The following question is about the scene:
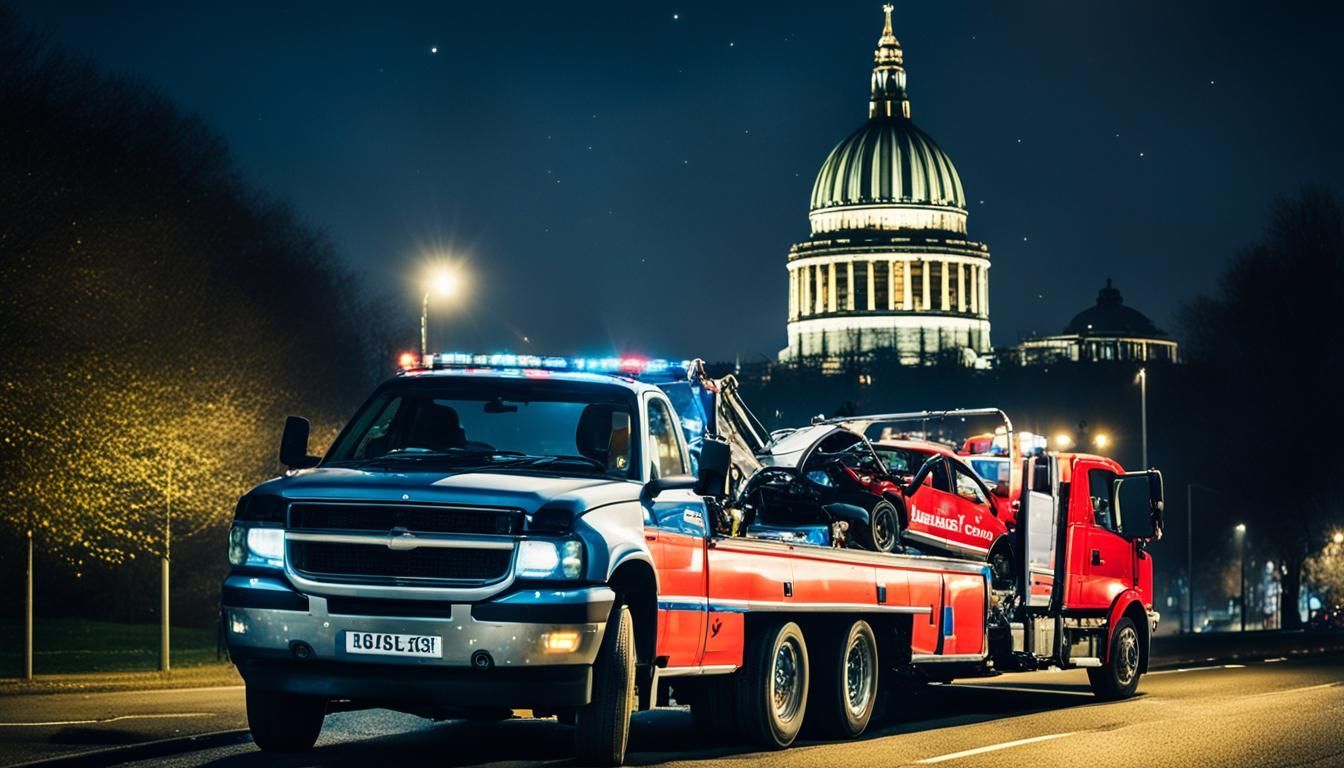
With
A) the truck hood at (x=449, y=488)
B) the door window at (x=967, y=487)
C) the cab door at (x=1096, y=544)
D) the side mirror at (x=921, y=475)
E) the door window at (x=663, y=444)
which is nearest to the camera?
the truck hood at (x=449, y=488)

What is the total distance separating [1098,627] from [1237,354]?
170 ft

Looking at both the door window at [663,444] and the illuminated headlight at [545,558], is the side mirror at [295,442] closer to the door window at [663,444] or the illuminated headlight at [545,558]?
the illuminated headlight at [545,558]

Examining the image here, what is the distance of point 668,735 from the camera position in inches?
616

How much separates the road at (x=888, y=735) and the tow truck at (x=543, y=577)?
49cm

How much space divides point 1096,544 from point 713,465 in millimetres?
10255

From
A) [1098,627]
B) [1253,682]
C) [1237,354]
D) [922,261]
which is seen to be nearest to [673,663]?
[1098,627]

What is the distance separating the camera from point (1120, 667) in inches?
882

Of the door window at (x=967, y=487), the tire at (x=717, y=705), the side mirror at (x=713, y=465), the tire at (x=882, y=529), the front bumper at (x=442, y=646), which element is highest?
the side mirror at (x=713, y=465)

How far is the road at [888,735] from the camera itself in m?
13.8

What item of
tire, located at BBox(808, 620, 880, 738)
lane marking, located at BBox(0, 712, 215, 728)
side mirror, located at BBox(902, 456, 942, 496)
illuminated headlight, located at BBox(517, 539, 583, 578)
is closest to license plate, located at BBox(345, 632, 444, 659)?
illuminated headlight, located at BBox(517, 539, 583, 578)

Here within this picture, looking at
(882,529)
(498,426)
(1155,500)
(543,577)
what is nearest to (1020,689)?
(1155,500)

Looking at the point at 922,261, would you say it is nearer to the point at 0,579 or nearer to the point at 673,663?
the point at 0,579

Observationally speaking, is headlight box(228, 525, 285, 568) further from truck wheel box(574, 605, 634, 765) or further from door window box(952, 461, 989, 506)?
door window box(952, 461, 989, 506)

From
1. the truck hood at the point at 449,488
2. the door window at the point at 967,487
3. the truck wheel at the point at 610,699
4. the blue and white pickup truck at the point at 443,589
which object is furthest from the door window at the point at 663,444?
the door window at the point at 967,487
